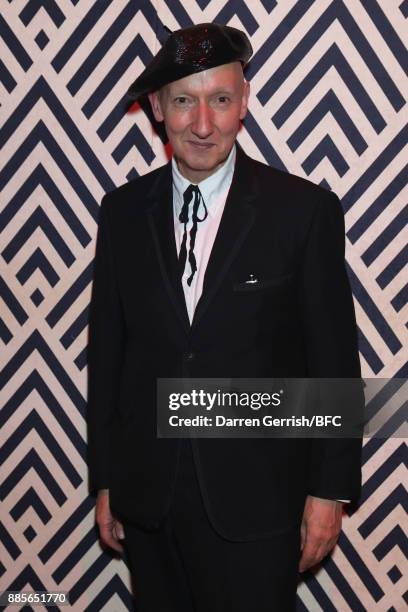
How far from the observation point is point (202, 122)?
1.68 meters

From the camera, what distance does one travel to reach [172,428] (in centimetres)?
178

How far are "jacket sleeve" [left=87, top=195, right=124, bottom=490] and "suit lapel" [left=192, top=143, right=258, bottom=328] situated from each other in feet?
0.90

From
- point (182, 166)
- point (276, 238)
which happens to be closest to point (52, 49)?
point (182, 166)

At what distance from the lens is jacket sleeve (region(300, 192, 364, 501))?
1.73m

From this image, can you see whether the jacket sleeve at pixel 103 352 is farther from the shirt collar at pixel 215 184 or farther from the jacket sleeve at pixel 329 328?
the jacket sleeve at pixel 329 328

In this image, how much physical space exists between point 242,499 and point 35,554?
981mm

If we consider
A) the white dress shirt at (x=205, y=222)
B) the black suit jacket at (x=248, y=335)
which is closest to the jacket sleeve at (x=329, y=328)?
the black suit jacket at (x=248, y=335)

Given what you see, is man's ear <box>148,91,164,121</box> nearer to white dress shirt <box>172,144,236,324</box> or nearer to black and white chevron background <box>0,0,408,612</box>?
white dress shirt <box>172,144,236,324</box>

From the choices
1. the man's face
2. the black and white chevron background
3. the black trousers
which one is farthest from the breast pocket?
the black and white chevron background

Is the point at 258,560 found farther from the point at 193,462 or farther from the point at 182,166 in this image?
the point at 182,166

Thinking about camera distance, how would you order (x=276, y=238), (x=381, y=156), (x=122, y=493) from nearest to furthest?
1. (x=276, y=238)
2. (x=122, y=493)
3. (x=381, y=156)

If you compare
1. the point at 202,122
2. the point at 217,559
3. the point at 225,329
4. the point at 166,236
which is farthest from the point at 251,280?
the point at 217,559

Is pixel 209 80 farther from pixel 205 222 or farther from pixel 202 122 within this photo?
pixel 205 222

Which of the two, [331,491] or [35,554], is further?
[35,554]
